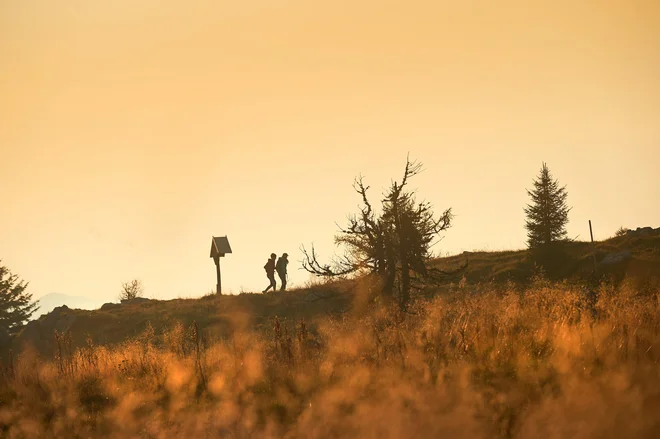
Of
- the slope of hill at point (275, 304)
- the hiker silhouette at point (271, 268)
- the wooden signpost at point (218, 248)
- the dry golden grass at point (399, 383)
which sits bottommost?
the dry golden grass at point (399, 383)

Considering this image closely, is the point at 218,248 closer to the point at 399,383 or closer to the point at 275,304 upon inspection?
the point at 275,304

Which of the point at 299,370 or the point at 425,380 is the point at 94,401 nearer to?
the point at 299,370

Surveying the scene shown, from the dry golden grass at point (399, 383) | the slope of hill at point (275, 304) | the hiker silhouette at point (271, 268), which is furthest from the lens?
the hiker silhouette at point (271, 268)

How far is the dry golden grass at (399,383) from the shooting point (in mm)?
7098

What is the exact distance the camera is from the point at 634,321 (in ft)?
34.5

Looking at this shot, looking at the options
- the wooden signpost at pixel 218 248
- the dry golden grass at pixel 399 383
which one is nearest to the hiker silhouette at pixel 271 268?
the wooden signpost at pixel 218 248

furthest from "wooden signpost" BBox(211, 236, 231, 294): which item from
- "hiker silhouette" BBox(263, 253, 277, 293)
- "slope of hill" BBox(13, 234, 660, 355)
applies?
"hiker silhouette" BBox(263, 253, 277, 293)

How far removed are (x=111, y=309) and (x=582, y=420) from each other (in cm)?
3762

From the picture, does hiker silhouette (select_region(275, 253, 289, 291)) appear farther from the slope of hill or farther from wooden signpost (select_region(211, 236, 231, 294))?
wooden signpost (select_region(211, 236, 231, 294))

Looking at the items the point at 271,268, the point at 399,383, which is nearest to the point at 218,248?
the point at 271,268

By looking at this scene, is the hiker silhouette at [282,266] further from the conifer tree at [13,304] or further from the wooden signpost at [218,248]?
the conifer tree at [13,304]

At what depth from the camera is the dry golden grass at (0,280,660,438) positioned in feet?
23.3

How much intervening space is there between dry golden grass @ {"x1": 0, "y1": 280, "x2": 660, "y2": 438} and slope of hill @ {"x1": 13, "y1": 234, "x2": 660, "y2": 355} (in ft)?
51.5

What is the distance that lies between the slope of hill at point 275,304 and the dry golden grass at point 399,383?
15.7 m
